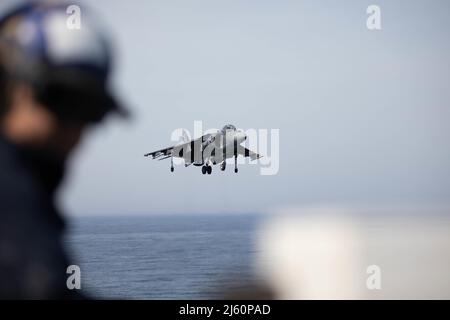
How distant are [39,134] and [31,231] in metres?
0.21

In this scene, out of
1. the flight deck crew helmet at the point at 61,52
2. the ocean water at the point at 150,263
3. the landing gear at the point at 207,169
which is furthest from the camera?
the landing gear at the point at 207,169

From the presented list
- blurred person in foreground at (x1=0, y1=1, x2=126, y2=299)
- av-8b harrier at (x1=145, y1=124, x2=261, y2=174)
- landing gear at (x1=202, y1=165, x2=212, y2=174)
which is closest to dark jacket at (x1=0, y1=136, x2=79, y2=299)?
blurred person in foreground at (x1=0, y1=1, x2=126, y2=299)

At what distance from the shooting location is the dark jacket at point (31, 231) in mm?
1065

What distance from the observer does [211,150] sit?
795 centimetres

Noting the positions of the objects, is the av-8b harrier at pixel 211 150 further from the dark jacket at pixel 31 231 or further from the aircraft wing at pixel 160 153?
the dark jacket at pixel 31 231

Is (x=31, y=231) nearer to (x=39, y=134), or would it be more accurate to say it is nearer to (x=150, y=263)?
(x=39, y=134)

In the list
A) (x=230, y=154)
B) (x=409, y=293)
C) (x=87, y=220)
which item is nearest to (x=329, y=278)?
(x=409, y=293)

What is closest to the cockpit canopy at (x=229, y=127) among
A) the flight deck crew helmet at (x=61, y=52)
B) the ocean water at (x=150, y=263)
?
the ocean water at (x=150, y=263)

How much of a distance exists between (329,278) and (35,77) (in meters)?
7.02

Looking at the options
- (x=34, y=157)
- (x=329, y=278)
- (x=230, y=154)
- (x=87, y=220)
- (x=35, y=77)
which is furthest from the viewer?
(x=230, y=154)

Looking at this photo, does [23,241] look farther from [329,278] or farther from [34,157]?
[329,278]

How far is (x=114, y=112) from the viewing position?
112cm

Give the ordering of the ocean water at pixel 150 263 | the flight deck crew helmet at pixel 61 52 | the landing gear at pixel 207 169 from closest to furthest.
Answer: the flight deck crew helmet at pixel 61 52
the ocean water at pixel 150 263
the landing gear at pixel 207 169

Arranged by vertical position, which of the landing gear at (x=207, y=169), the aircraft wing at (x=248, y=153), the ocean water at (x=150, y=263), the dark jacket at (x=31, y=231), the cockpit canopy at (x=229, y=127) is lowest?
the ocean water at (x=150, y=263)
